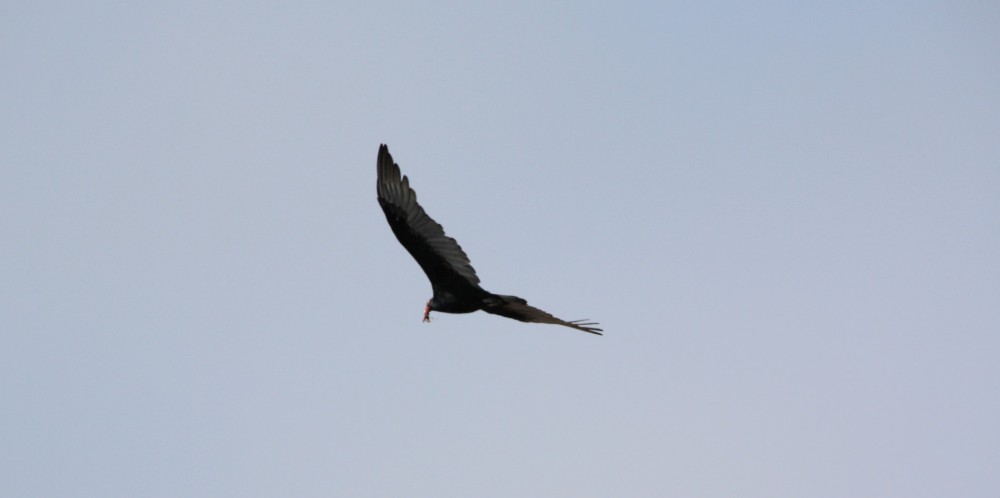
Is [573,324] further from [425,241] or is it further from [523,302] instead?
[425,241]

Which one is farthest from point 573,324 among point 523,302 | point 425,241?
point 425,241

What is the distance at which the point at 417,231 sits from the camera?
106ft

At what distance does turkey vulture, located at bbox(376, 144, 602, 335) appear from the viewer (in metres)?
32.1

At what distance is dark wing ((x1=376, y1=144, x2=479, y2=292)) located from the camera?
3209 cm

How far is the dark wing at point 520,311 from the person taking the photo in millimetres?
31875

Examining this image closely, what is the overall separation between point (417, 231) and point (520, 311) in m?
2.42

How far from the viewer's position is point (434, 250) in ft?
106

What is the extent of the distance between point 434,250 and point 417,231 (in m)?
0.47

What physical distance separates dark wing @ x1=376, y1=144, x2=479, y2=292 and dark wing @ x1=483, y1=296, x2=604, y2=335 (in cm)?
58

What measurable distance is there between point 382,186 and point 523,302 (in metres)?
3.43

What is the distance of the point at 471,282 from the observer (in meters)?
32.1

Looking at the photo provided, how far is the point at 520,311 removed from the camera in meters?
32.3

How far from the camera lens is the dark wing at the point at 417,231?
32.1 m

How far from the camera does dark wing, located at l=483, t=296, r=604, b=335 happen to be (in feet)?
105
